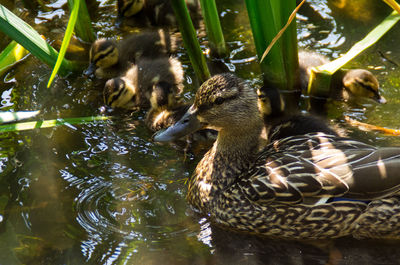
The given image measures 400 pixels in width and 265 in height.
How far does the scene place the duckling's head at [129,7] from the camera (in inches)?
147

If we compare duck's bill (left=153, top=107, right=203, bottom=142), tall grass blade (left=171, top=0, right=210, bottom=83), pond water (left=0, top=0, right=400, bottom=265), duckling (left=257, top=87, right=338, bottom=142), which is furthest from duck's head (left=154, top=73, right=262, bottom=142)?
tall grass blade (left=171, top=0, right=210, bottom=83)

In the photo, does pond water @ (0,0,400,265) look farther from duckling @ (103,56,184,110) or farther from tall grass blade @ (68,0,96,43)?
tall grass blade @ (68,0,96,43)

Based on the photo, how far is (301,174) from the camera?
85.4 inches

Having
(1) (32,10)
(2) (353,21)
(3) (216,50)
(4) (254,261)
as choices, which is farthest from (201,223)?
(1) (32,10)

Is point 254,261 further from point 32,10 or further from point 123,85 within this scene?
point 32,10

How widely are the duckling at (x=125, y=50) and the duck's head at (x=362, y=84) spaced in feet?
3.72

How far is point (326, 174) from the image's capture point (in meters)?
2.14

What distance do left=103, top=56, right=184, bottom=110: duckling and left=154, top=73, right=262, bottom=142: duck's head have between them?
756mm

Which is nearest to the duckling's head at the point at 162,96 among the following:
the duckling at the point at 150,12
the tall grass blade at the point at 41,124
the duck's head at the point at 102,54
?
the tall grass blade at the point at 41,124

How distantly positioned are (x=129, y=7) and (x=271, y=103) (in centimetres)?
143

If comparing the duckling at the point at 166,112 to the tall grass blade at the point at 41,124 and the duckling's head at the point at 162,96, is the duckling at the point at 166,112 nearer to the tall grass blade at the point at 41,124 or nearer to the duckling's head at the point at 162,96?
the duckling's head at the point at 162,96

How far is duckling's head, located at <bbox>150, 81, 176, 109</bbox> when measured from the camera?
9.78 feet

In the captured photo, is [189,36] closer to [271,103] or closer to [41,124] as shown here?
[271,103]

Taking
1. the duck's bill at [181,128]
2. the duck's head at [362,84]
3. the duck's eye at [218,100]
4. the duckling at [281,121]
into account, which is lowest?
the duck's head at [362,84]
